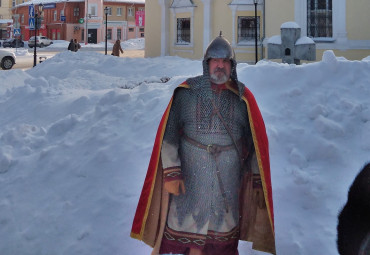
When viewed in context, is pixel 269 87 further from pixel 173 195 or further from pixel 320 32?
pixel 320 32

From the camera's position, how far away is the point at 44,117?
23.1ft

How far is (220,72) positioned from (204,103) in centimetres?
25

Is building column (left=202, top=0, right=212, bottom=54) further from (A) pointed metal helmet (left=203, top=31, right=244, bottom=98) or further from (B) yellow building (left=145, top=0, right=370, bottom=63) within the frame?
(A) pointed metal helmet (left=203, top=31, right=244, bottom=98)

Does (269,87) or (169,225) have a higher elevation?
(269,87)

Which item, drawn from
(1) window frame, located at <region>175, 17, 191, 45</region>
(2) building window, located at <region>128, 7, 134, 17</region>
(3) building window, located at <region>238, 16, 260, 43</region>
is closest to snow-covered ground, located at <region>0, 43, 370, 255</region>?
(3) building window, located at <region>238, 16, 260, 43</region>

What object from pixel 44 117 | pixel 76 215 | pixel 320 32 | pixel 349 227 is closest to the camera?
pixel 349 227

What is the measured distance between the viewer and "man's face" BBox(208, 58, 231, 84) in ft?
9.22

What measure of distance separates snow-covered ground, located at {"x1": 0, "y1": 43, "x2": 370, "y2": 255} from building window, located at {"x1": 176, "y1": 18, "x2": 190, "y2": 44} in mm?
12591

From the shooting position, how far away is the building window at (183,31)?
19.7m

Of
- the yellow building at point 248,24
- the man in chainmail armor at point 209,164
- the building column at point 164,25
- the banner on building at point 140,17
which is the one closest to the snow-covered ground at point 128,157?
the man in chainmail armor at point 209,164

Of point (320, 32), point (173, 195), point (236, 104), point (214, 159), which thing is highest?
point (320, 32)

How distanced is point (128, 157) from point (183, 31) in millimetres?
15617

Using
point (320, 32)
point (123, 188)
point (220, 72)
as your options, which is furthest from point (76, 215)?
point (320, 32)

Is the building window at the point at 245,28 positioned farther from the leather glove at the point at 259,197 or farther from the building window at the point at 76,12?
the building window at the point at 76,12
